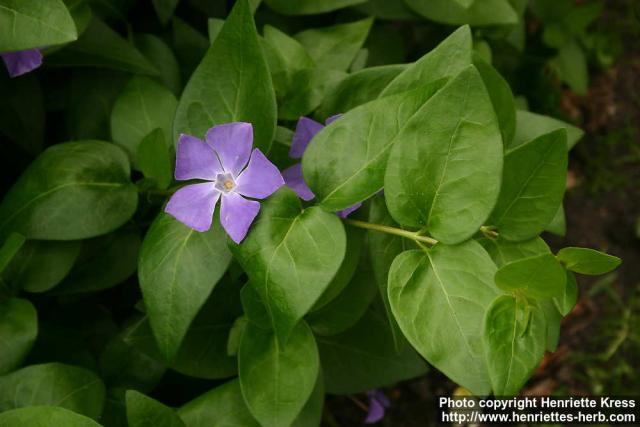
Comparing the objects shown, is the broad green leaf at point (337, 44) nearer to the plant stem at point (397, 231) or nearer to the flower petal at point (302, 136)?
the flower petal at point (302, 136)

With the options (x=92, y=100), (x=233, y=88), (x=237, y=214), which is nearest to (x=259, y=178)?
(x=237, y=214)

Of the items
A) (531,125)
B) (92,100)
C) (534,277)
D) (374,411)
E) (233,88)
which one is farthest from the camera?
(374,411)

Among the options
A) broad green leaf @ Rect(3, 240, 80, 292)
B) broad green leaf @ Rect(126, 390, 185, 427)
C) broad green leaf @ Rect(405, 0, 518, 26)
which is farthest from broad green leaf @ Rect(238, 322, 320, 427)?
broad green leaf @ Rect(405, 0, 518, 26)

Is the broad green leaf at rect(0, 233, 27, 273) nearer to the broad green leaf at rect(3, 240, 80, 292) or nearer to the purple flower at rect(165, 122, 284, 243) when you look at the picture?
the broad green leaf at rect(3, 240, 80, 292)

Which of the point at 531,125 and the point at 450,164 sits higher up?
the point at 450,164

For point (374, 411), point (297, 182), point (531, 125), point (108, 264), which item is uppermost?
point (297, 182)

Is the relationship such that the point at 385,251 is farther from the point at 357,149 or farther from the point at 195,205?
the point at 195,205
